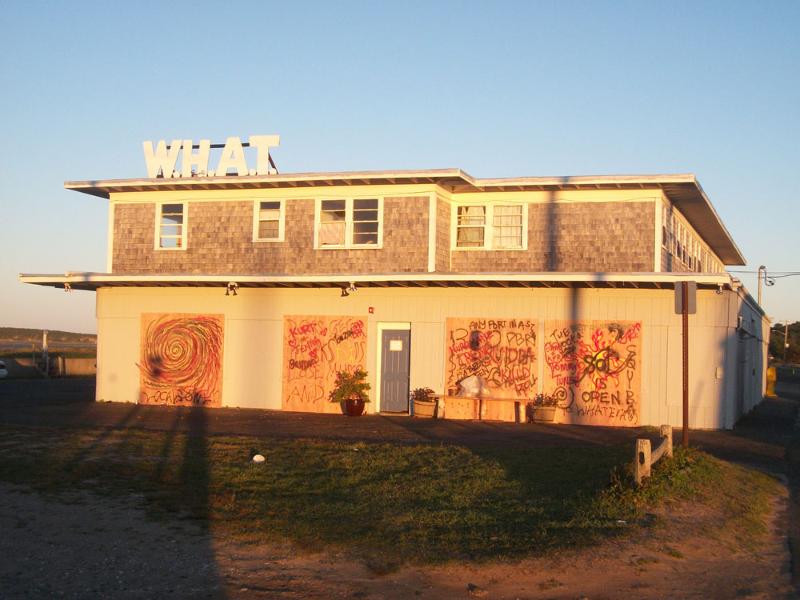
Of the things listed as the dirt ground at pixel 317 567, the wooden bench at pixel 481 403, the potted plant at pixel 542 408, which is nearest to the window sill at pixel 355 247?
the wooden bench at pixel 481 403

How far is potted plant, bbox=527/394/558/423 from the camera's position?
72.6 feet

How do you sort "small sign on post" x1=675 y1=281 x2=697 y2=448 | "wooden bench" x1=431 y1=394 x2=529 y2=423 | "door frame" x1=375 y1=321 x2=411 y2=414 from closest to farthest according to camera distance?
"small sign on post" x1=675 y1=281 x2=697 y2=448 < "wooden bench" x1=431 y1=394 x2=529 y2=423 < "door frame" x1=375 y1=321 x2=411 y2=414

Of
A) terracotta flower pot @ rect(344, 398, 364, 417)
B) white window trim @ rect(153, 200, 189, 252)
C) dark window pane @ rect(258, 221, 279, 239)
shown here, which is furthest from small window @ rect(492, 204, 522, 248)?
white window trim @ rect(153, 200, 189, 252)

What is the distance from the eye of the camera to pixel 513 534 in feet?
31.3

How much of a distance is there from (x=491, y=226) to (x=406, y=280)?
2944 millimetres

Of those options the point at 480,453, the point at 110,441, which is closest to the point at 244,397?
the point at 110,441

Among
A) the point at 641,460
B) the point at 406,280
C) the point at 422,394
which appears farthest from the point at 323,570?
the point at 422,394

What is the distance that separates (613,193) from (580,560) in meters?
15.7

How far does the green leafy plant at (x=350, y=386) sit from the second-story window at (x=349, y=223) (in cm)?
324

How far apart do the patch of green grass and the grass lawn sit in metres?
0.02

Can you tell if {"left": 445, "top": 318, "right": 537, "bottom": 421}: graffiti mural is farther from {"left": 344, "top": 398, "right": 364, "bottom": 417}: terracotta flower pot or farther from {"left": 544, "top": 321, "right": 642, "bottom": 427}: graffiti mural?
{"left": 344, "top": 398, "right": 364, "bottom": 417}: terracotta flower pot

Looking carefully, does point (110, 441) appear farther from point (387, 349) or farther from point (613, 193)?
point (613, 193)

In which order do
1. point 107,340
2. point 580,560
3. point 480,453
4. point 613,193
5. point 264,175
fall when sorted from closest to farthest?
point 580,560 → point 480,453 → point 613,193 → point 264,175 → point 107,340

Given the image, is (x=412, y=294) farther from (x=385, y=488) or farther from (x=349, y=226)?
(x=385, y=488)
